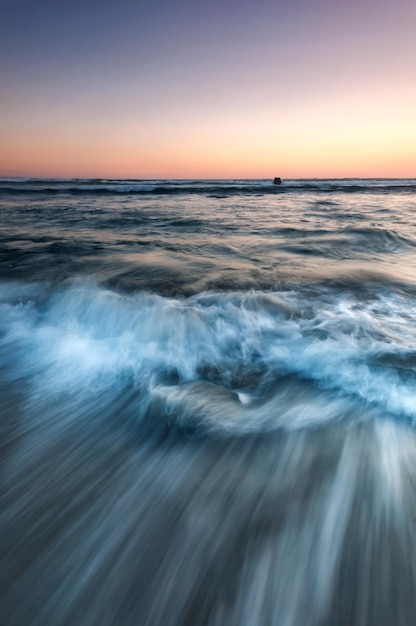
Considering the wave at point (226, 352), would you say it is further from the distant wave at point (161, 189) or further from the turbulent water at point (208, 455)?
the distant wave at point (161, 189)

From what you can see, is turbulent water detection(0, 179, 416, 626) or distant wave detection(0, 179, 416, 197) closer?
turbulent water detection(0, 179, 416, 626)

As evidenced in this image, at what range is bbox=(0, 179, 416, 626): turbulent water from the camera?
1413 millimetres

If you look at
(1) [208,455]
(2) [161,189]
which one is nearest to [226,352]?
(1) [208,455]

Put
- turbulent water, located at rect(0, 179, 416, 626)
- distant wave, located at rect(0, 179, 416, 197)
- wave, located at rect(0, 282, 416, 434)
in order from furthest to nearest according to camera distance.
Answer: distant wave, located at rect(0, 179, 416, 197), wave, located at rect(0, 282, 416, 434), turbulent water, located at rect(0, 179, 416, 626)

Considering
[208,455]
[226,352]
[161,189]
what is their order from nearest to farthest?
[208,455] → [226,352] → [161,189]

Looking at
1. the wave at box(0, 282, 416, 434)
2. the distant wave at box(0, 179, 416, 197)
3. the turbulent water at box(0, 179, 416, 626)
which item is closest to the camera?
the turbulent water at box(0, 179, 416, 626)

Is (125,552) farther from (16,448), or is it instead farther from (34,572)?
(16,448)

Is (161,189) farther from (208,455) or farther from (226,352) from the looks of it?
(208,455)

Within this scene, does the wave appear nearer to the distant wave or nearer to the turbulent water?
the turbulent water

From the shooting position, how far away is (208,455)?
210cm

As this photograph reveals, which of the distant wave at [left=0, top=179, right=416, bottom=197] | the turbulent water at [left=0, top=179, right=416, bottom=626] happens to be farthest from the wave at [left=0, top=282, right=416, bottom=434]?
the distant wave at [left=0, top=179, right=416, bottom=197]

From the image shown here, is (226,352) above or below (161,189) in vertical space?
below

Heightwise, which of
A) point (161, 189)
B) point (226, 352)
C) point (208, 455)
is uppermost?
point (161, 189)

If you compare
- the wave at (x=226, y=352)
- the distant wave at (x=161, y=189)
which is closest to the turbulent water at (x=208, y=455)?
the wave at (x=226, y=352)
